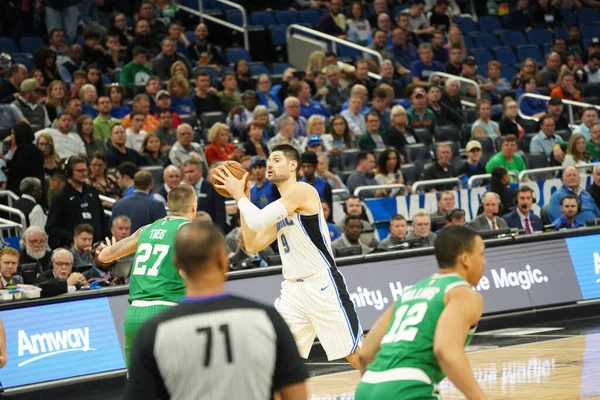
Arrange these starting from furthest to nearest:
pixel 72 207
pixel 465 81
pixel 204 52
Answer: pixel 465 81 → pixel 204 52 → pixel 72 207

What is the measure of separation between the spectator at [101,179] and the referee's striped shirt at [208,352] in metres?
10.0

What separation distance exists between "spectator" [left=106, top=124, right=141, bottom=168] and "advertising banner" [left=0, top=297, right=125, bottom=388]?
13.2 feet

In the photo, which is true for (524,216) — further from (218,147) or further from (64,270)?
(64,270)

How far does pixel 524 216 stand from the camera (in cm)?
1480

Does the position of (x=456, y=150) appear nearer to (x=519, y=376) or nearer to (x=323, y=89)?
(x=323, y=89)

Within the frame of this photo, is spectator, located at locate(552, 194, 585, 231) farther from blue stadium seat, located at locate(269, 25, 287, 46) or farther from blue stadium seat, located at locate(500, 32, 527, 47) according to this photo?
blue stadium seat, located at locate(500, 32, 527, 47)

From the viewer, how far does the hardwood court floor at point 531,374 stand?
8.95m

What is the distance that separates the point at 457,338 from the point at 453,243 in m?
0.45

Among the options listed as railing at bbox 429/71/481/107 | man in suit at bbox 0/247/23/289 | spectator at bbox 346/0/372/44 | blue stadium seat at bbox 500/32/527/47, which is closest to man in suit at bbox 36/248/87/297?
man in suit at bbox 0/247/23/289

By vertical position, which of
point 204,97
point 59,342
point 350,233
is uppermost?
point 204,97

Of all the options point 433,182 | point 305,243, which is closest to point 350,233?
point 433,182

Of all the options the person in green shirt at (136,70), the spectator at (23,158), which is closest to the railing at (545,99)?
the person in green shirt at (136,70)

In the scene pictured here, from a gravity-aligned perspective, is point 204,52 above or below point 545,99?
above

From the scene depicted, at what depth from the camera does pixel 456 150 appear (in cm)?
1744
